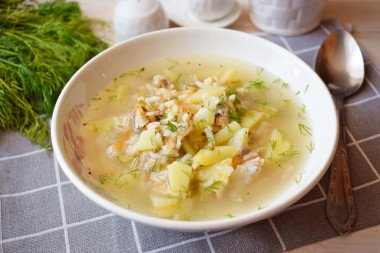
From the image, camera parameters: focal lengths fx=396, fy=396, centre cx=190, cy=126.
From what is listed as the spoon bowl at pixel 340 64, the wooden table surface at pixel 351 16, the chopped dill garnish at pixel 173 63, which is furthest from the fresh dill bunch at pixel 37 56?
the spoon bowl at pixel 340 64

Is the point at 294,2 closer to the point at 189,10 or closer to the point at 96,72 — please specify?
the point at 189,10

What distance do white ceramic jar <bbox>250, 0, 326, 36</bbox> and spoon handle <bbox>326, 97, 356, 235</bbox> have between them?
1.19m

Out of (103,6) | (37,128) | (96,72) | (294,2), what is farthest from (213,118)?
(103,6)

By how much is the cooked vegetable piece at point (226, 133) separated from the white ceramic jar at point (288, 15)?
1.32m

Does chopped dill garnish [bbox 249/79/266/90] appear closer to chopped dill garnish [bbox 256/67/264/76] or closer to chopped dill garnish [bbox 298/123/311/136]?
chopped dill garnish [bbox 256/67/264/76]

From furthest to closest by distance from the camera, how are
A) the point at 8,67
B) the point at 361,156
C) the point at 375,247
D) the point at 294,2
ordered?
the point at 294,2 → the point at 8,67 → the point at 361,156 → the point at 375,247

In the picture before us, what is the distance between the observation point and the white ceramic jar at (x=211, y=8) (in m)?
2.97

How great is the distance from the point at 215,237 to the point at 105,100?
98 centimetres

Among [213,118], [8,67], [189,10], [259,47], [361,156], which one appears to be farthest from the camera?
[189,10]

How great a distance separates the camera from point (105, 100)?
2213 mm

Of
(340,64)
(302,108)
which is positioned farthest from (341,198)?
(340,64)

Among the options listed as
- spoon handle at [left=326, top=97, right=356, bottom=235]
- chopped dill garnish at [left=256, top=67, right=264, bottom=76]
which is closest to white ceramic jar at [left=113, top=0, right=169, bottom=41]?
chopped dill garnish at [left=256, top=67, right=264, bottom=76]

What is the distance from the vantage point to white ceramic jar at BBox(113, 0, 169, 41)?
9.09 ft

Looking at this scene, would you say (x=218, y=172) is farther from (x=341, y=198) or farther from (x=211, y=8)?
(x=211, y=8)
